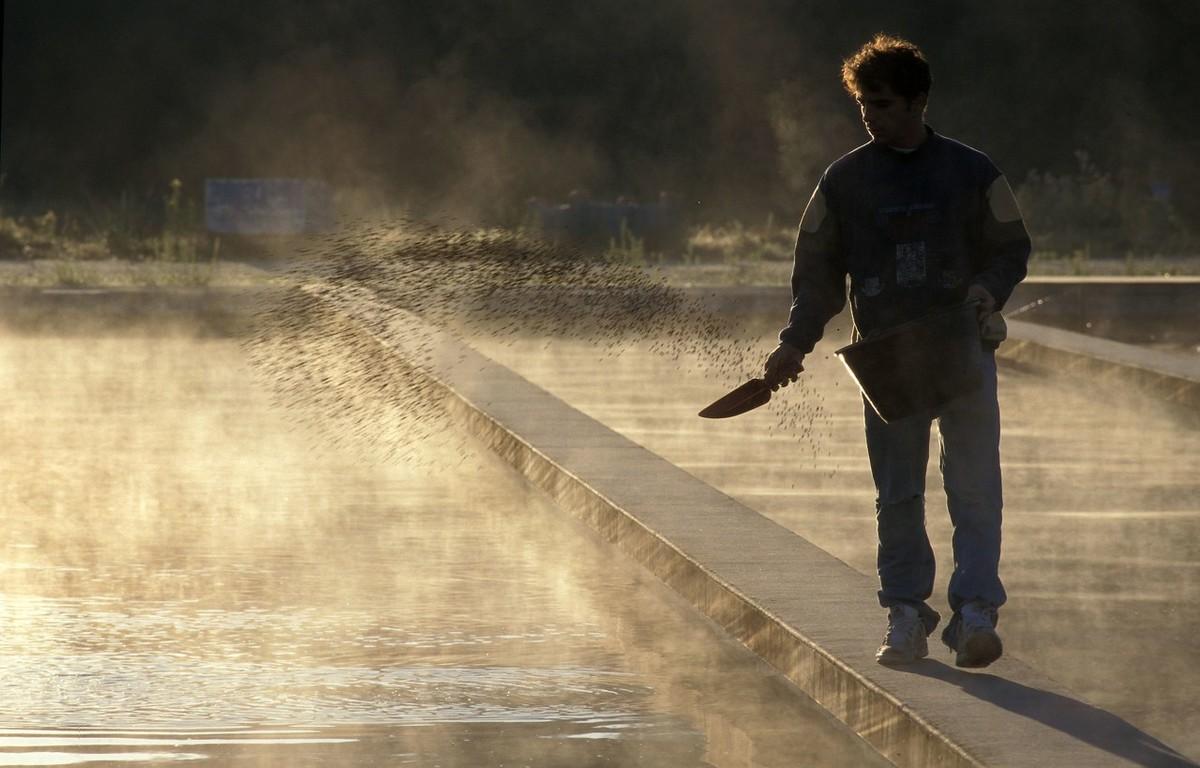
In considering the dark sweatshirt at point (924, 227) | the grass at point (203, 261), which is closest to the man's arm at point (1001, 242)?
the dark sweatshirt at point (924, 227)

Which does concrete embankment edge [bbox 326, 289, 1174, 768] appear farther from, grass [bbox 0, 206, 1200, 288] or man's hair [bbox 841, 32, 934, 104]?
grass [bbox 0, 206, 1200, 288]

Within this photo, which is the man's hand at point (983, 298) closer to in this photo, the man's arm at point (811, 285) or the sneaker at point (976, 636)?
the man's arm at point (811, 285)

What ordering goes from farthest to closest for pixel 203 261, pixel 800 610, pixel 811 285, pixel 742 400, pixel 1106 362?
pixel 203 261 → pixel 1106 362 → pixel 800 610 → pixel 811 285 → pixel 742 400

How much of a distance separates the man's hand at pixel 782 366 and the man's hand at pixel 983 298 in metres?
0.46

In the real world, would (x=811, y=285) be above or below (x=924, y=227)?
below

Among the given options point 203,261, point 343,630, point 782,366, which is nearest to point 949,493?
point 782,366

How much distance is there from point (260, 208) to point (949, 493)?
3528 cm

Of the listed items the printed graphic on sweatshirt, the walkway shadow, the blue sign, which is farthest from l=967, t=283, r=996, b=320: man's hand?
the blue sign

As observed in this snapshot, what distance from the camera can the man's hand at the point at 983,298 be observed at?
20.1 ft

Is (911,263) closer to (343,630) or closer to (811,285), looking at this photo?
(811,285)

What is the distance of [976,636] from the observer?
6098mm

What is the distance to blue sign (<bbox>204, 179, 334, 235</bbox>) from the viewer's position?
→ 40656 mm

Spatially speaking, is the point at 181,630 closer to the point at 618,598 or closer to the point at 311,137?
the point at 618,598

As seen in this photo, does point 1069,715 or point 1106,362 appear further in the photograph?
point 1106,362
